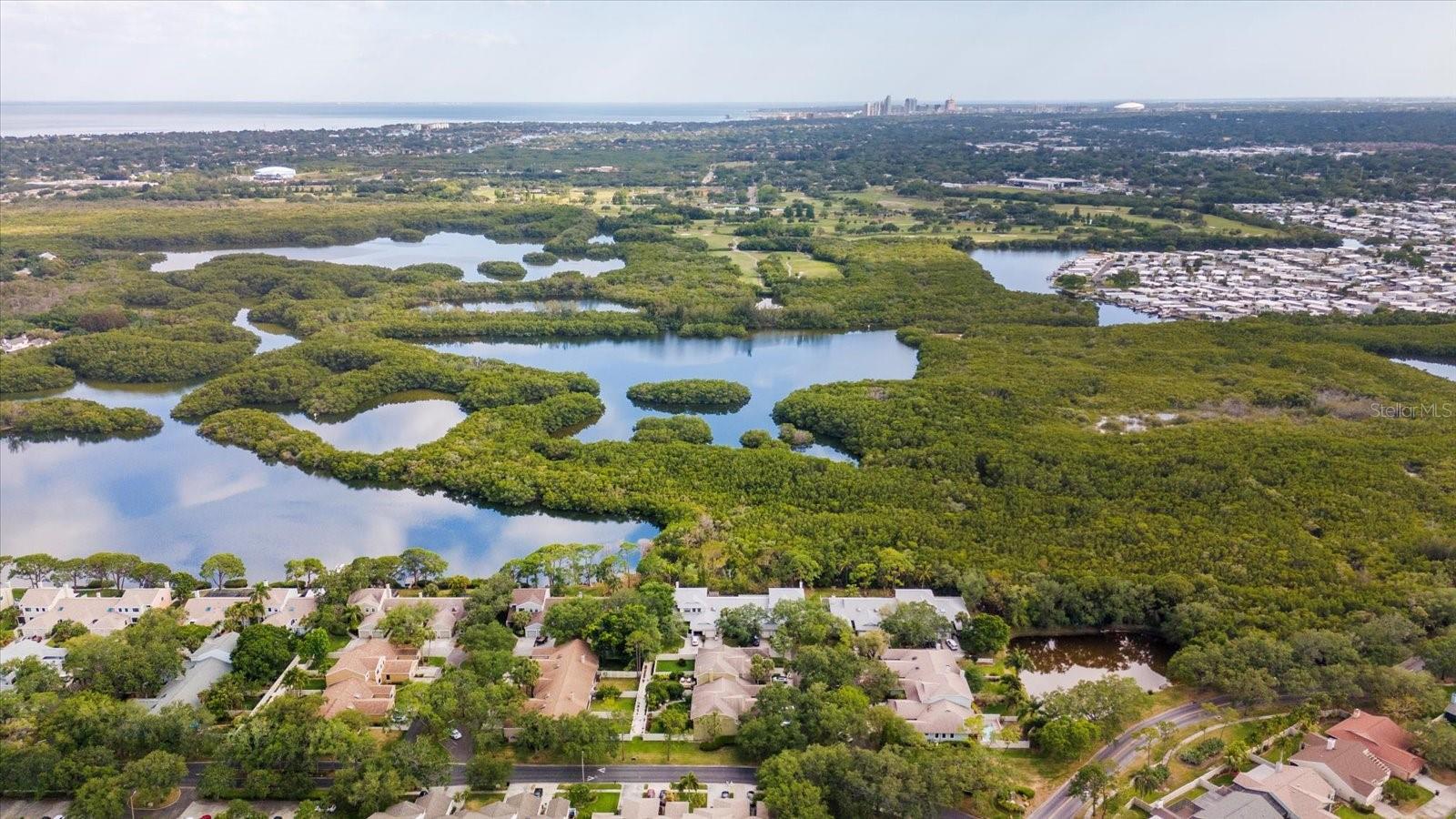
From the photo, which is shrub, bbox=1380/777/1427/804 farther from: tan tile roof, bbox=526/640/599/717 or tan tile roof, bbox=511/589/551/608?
tan tile roof, bbox=511/589/551/608

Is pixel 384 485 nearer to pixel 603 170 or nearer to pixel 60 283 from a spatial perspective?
pixel 60 283

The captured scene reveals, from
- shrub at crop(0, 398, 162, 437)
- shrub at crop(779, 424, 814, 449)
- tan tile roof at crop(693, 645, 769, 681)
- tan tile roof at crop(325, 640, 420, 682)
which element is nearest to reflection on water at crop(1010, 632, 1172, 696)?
tan tile roof at crop(693, 645, 769, 681)

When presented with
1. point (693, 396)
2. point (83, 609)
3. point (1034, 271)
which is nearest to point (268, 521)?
point (83, 609)

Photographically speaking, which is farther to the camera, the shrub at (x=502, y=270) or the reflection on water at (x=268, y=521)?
the shrub at (x=502, y=270)

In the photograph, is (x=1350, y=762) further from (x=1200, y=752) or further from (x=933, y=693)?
(x=933, y=693)

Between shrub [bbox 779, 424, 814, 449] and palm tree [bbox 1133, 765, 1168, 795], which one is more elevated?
shrub [bbox 779, 424, 814, 449]

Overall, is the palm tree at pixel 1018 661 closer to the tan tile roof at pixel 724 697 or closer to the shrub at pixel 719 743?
the tan tile roof at pixel 724 697

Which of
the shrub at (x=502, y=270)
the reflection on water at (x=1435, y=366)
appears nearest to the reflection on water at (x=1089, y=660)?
the reflection on water at (x=1435, y=366)
